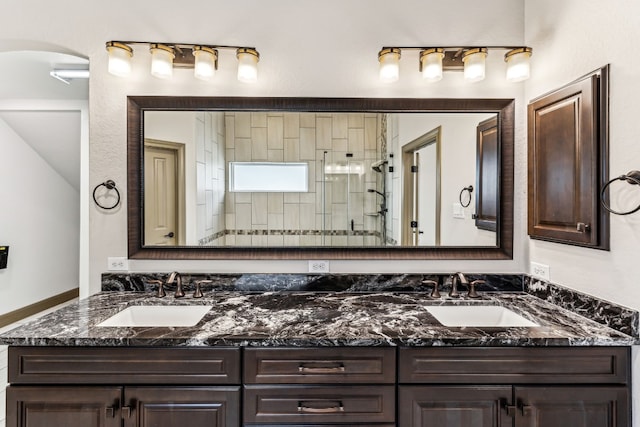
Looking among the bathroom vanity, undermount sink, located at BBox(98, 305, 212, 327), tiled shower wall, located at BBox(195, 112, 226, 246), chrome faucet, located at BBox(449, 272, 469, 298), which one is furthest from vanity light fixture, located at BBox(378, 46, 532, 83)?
undermount sink, located at BBox(98, 305, 212, 327)

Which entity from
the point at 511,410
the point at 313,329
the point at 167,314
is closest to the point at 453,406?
the point at 511,410

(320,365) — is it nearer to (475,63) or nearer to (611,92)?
(611,92)

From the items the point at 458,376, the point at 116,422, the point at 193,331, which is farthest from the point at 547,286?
the point at 116,422

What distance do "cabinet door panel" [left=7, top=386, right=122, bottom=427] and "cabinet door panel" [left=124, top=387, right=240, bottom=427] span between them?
2.7 inches

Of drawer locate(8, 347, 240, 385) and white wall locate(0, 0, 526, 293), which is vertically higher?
white wall locate(0, 0, 526, 293)

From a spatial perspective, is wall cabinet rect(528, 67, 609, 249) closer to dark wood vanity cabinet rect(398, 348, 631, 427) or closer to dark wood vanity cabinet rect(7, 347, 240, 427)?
dark wood vanity cabinet rect(398, 348, 631, 427)

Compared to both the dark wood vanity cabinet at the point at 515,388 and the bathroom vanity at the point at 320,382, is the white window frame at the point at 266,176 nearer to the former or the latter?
the bathroom vanity at the point at 320,382

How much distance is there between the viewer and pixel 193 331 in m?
1.42

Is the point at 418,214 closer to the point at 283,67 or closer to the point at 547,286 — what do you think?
the point at 547,286

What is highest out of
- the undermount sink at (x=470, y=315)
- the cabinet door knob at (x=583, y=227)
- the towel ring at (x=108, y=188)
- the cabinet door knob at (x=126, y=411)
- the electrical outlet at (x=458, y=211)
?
the towel ring at (x=108, y=188)

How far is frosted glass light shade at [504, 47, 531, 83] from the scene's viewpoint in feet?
6.30

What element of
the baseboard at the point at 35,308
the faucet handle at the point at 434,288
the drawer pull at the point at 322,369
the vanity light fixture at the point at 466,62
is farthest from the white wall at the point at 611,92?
the baseboard at the point at 35,308

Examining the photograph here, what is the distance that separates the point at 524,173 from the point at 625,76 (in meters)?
0.72

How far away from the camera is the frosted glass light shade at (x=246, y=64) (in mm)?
1933
